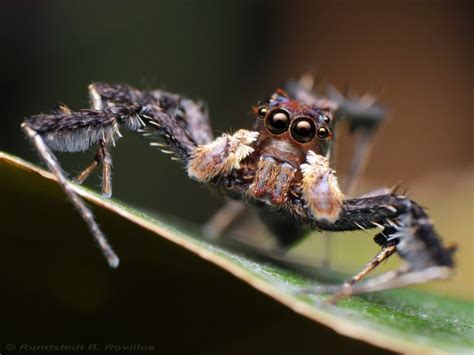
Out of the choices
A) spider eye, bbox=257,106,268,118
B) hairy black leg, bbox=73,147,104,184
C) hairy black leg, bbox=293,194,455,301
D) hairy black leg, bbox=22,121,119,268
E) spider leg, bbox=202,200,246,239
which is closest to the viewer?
hairy black leg, bbox=22,121,119,268

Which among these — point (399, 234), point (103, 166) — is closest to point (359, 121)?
point (399, 234)

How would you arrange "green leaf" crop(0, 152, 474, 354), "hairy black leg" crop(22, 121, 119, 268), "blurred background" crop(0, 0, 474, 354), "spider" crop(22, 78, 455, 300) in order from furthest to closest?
"blurred background" crop(0, 0, 474, 354), "spider" crop(22, 78, 455, 300), "hairy black leg" crop(22, 121, 119, 268), "green leaf" crop(0, 152, 474, 354)

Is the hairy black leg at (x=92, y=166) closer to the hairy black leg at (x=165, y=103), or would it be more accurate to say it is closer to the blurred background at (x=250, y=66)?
the hairy black leg at (x=165, y=103)

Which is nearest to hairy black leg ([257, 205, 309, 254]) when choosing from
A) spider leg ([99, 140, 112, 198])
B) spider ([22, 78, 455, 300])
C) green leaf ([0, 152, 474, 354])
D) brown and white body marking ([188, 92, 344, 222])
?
spider ([22, 78, 455, 300])

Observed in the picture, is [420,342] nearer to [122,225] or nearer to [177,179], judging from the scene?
[122,225]

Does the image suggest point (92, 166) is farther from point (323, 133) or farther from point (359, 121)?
point (359, 121)

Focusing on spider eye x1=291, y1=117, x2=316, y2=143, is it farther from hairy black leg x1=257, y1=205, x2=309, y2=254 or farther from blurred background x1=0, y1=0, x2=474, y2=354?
blurred background x1=0, y1=0, x2=474, y2=354
